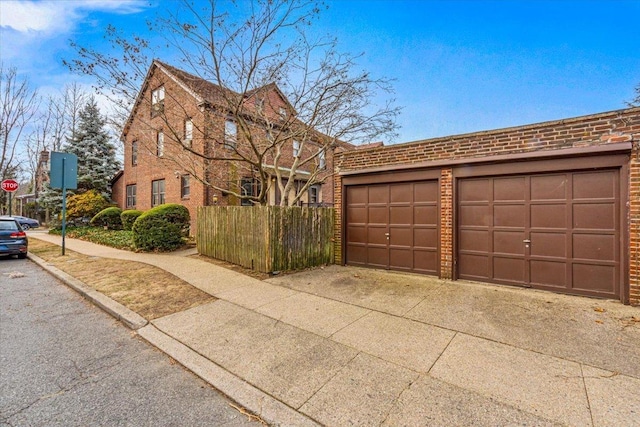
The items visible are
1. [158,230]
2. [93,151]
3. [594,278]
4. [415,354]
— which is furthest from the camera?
[93,151]

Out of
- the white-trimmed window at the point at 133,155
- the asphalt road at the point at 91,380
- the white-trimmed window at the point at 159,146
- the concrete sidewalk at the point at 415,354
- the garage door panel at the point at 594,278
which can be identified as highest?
the white-trimmed window at the point at 133,155

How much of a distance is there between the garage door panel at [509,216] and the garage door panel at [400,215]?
188cm

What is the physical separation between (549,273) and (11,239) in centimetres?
1533

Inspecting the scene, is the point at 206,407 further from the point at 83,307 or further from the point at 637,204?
the point at 637,204

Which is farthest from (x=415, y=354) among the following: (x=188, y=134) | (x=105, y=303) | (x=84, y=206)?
(x=84, y=206)

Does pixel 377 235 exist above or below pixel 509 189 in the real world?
below

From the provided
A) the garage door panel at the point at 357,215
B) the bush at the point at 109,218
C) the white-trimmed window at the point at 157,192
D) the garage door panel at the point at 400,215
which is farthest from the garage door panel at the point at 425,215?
the bush at the point at 109,218

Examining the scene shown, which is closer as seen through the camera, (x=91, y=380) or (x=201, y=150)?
(x=91, y=380)

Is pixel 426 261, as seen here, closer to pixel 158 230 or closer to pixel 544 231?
pixel 544 231

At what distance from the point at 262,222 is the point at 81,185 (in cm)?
1940

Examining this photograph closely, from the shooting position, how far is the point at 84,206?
→ 709 inches

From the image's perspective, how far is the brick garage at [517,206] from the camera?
17.1ft

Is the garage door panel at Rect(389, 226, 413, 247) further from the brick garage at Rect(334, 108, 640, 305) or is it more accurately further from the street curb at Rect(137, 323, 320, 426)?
the street curb at Rect(137, 323, 320, 426)

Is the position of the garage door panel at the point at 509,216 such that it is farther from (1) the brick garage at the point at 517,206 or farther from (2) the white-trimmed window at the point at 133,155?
(2) the white-trimmed window at the point at 133,155
